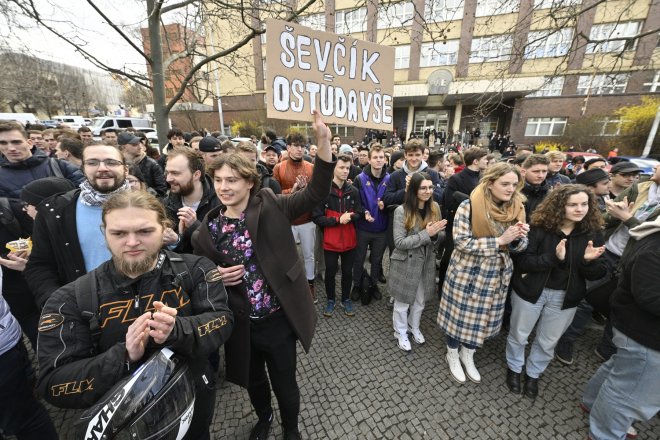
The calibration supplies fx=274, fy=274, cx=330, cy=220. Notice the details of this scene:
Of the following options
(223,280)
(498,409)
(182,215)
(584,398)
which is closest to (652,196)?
(584,398)

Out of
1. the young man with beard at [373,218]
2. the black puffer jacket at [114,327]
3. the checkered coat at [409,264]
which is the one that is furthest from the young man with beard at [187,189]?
the young man with beard at [373,218]

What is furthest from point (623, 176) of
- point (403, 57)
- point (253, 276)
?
point (403, 57)

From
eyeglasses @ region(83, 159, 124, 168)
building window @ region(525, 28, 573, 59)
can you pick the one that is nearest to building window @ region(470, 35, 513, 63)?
building window @ region(525, 28, 573, 59)

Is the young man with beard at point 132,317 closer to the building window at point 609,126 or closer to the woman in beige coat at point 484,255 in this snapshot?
the woman in beige coat at point 484,255

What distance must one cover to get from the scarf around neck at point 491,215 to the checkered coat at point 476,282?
54 mm

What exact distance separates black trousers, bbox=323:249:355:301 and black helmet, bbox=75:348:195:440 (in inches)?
106

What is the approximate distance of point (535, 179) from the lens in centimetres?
345

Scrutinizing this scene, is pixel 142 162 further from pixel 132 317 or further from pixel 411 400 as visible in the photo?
pixel 411 400

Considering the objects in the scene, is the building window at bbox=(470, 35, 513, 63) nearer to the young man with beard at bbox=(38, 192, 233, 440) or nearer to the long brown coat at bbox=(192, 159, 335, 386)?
the long brown coat at bbox=(192, 159, 335, 386)

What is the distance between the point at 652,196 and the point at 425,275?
275 centimetres

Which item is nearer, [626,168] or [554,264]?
[554,264]

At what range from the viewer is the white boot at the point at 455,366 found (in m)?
2.95

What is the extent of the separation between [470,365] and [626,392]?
3.94 ft

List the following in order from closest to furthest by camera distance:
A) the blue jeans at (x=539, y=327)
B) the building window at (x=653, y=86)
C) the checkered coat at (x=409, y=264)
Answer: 1. the blue jeans at (x=539, y=327)
2. the checkered coat at (x=409, y=264)
3. the building window at (x=653, y=86)
